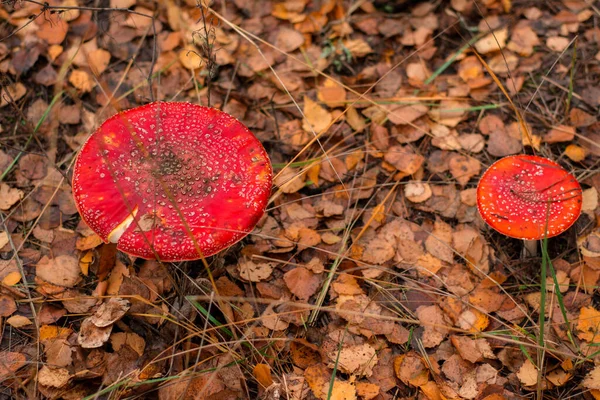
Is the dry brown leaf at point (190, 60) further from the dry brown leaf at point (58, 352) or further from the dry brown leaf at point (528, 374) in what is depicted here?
the dry brown leaf at point (528, 374)

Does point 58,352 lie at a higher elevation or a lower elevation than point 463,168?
higher

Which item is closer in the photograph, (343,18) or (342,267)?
(342,267)

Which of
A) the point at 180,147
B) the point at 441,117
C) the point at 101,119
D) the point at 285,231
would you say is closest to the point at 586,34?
the point at 441,117

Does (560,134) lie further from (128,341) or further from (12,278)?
(12,278)

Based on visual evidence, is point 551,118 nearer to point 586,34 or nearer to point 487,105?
A: point 487,105

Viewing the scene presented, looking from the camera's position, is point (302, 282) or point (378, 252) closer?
point (302, 282)

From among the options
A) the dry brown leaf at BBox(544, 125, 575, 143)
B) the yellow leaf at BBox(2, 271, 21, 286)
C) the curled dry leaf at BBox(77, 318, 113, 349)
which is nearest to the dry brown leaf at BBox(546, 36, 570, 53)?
the dry brown leaf at BBox(544, 125, 575, 143)

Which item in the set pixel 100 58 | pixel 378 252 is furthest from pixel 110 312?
pixel 100 58

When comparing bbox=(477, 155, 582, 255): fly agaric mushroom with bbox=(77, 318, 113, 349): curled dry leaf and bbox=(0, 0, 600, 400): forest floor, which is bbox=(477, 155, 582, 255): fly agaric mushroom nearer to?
bbox=(0, 0, 600, 400): forest floor
